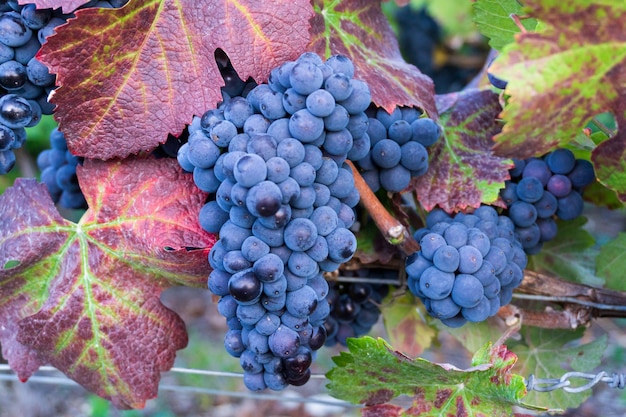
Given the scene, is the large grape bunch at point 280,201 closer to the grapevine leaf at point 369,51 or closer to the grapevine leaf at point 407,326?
the grapevine leaf at point 369,51

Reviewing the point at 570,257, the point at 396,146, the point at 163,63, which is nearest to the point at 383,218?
the point at 396,146

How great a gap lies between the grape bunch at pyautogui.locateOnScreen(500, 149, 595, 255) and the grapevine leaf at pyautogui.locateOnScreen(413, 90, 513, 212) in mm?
57

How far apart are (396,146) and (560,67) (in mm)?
267

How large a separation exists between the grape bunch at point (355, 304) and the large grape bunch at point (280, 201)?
12.1 inches

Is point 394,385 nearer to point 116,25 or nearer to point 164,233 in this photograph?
point 164,233

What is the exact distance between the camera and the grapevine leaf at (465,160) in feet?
2.85

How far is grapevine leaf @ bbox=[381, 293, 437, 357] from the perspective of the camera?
111cm

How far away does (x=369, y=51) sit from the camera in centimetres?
87

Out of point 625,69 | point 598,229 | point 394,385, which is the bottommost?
point 598,229

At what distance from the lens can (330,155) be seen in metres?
0.72

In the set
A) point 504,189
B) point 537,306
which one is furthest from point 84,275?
point 537,306

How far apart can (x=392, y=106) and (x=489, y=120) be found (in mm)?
229

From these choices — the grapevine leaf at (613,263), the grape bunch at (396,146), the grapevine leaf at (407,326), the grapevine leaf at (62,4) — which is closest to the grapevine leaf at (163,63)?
the grapevine leaf at (62,4)

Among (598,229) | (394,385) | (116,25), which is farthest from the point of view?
(598,229)
